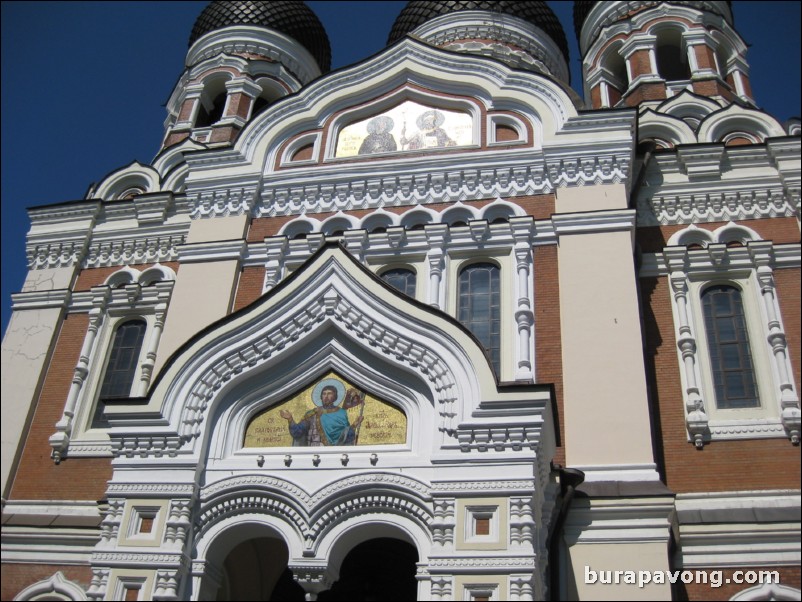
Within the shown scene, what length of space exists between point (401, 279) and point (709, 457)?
4443mm

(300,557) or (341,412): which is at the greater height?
(341,412)

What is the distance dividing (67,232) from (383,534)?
839 centimetres

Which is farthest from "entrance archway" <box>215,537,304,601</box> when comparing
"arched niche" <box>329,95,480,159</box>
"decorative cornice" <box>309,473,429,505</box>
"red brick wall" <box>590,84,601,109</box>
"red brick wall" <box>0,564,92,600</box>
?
"red brick wall" <box>590,84,601,109</box>

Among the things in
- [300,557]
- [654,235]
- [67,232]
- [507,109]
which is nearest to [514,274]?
[654,235]

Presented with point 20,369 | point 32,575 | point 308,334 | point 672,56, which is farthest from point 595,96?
point 32,575

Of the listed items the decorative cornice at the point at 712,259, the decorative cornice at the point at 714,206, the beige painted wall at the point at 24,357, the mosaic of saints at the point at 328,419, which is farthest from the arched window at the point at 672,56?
the beige painted wall at the point at 24,357

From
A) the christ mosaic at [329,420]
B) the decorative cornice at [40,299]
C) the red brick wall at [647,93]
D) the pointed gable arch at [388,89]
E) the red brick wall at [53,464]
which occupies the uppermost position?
the red brick wall at [647,93]

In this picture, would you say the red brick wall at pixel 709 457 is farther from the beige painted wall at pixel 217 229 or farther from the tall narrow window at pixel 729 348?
the beige painted wall at pixel 217 229

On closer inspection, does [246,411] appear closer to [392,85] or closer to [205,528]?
[205,528]

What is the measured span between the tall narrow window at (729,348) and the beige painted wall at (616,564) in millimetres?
2569

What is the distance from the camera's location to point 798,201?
11914 mm

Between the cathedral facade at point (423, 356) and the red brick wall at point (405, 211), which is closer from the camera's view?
the cathedral facade at point (423, 356)

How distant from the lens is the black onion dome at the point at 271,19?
21109 mm

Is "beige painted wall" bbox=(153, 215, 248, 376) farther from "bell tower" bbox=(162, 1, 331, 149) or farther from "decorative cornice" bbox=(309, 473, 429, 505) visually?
"bell tower" bbox=(162, 1, 331, 149)
